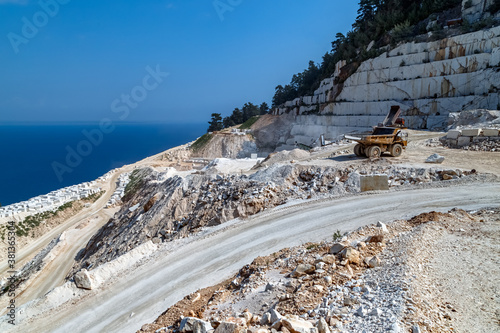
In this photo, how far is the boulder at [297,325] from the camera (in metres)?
4.58

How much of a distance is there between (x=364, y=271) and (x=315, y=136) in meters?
40.1

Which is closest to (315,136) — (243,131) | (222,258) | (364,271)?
(243,131)

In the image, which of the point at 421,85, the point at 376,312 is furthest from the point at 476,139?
the point at 376,312

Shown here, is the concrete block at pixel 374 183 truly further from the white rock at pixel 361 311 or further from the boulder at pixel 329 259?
the white rock at pixel 361 311

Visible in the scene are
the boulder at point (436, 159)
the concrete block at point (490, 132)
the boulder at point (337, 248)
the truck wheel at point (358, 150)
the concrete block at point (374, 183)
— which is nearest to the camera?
the boulder at point (337, 248)

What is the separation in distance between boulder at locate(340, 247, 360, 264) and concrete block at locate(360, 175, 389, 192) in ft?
28.3

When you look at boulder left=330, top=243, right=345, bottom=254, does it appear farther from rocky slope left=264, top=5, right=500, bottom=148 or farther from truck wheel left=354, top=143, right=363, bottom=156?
rocky slope left=264, top=5, right=500, bottom=148

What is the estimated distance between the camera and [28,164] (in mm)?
101500

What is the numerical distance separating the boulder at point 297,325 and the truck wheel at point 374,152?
49.7 feet

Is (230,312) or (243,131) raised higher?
(230,312)

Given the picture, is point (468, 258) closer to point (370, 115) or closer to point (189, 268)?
point (189, 268)

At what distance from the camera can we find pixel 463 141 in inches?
808

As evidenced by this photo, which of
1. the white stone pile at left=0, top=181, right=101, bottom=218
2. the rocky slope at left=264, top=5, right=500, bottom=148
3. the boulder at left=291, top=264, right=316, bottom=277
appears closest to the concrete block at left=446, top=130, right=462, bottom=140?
the rocky slope at left=264, top=5, right=500, bottom=148

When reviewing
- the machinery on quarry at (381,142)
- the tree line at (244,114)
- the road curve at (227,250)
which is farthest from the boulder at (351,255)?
the tree line at (244,114)
